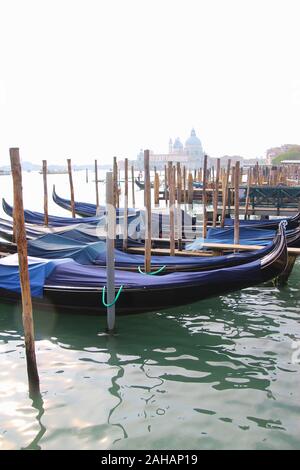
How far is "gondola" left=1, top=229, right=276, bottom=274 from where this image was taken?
5570 mm

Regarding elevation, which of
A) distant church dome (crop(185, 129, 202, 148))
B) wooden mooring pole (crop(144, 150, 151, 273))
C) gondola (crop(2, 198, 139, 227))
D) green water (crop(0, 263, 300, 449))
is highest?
distant church dome (crop(185, 129, 202, 148))

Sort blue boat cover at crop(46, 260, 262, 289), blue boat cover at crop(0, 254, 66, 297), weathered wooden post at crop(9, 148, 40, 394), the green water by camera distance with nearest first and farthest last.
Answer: the green water → weathered wooden post at crop(9, 148, 40, 394) → blue boat cover at crop(46, 260, 262, 289) → blue boat cover at crop(0, 254, 66, 297)

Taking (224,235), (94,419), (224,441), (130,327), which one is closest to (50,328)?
(130,327)

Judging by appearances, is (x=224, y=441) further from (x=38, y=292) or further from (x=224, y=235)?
(x=224, y=235)

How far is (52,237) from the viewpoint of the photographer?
6848 mm

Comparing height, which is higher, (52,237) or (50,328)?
(52,237)

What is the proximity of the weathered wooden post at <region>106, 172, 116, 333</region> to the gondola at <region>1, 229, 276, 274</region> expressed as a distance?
1232 mm

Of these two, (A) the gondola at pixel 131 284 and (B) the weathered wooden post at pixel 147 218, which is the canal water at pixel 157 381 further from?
(B) the weathered wooden post at pixel 147 218

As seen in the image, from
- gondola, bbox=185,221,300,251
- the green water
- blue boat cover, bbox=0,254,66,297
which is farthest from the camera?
gondola, bbox=185,221,300,251

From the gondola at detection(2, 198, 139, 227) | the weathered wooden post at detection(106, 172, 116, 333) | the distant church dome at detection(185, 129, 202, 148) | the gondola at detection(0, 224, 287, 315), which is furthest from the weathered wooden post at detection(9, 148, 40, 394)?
the distant church dome at detection(185, 129, 202, 148)

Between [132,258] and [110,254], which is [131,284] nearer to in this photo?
[110,254]

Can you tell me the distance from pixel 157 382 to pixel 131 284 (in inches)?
52.6

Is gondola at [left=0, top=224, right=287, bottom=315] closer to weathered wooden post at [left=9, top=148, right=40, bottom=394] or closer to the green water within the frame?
the green water

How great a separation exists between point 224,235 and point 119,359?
4.39 metres
